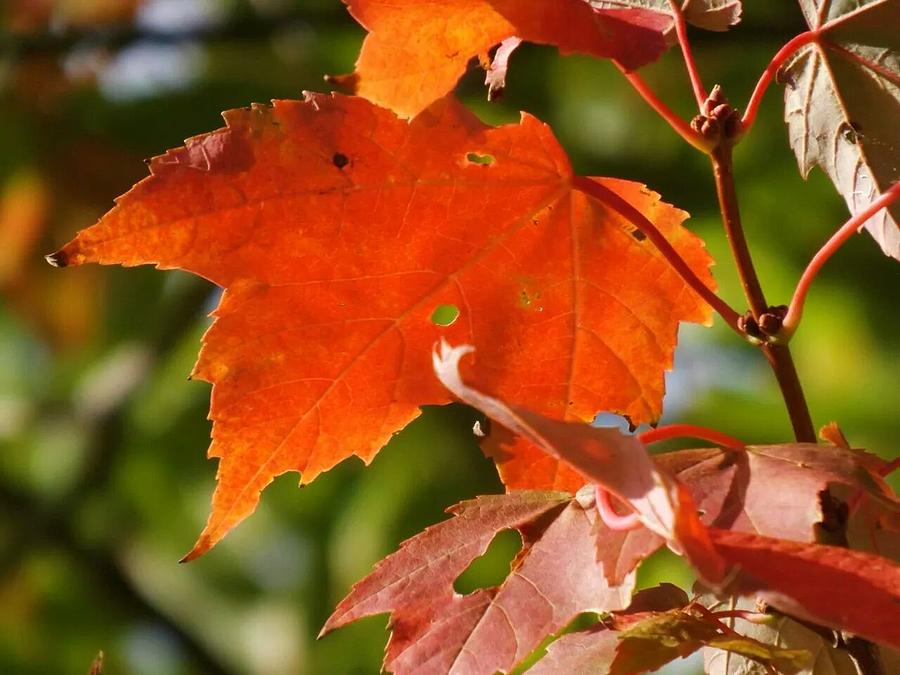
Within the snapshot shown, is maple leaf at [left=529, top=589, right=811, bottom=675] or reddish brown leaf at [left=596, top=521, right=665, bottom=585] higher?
reddish brown leaf at [left=596, top=521, right=665, bottom=585]

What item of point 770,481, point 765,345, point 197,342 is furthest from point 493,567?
point 770,481

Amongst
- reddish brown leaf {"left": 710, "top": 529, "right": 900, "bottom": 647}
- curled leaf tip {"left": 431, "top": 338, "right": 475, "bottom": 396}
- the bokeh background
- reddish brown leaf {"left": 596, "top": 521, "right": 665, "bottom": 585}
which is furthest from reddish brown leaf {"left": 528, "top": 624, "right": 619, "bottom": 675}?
the bokeh background

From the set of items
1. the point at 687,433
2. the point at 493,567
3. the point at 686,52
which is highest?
the point at 686,52

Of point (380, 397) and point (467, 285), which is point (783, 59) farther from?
point (380, 397)

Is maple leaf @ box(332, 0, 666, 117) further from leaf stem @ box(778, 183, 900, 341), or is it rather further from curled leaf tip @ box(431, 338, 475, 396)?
curled leaf tip @ box(431, 338, 475, 396)

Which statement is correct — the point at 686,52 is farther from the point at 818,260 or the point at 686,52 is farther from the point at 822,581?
the point at 822,581

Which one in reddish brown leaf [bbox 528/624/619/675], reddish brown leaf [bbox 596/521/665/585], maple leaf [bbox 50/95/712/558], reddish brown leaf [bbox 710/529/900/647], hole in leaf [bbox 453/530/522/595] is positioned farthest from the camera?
hole in leaf [bbox 453/530/522/595]

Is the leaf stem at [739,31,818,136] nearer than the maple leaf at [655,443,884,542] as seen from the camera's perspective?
No
